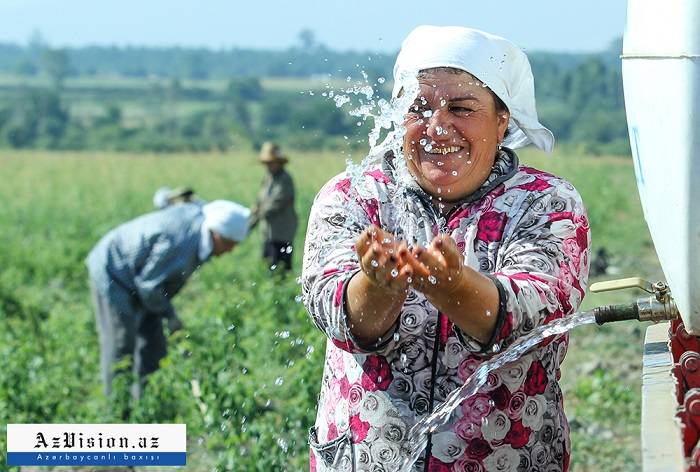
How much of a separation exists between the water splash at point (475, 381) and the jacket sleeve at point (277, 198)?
10109 millimetres

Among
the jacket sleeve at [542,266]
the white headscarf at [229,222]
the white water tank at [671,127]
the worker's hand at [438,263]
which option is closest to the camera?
the white water tank at [671,127]

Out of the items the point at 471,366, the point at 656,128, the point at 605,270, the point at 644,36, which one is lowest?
the point at 471,366

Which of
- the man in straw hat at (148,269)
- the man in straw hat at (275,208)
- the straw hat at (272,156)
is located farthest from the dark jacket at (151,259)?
the straw hat at (272,156)

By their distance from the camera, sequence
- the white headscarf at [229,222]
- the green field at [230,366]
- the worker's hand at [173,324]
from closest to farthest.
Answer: the green field at [230,366] < the white headscarf at [229,222] < the worker's hand at [173,324]

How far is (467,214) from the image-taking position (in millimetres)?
2621

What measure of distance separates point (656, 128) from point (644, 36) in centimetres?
18

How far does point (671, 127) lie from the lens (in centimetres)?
216

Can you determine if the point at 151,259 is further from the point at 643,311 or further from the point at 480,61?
the point at 643,311

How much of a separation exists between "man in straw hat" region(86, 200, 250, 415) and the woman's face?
12.9 ft

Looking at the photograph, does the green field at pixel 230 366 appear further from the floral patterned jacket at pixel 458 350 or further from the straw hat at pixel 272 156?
the straw hat at pixel 272 156

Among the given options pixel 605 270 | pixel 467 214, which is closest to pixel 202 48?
pixel 605 270

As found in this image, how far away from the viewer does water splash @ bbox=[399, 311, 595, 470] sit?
8.14 feet

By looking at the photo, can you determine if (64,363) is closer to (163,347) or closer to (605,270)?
(163,347)

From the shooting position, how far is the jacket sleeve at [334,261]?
2.48 m
